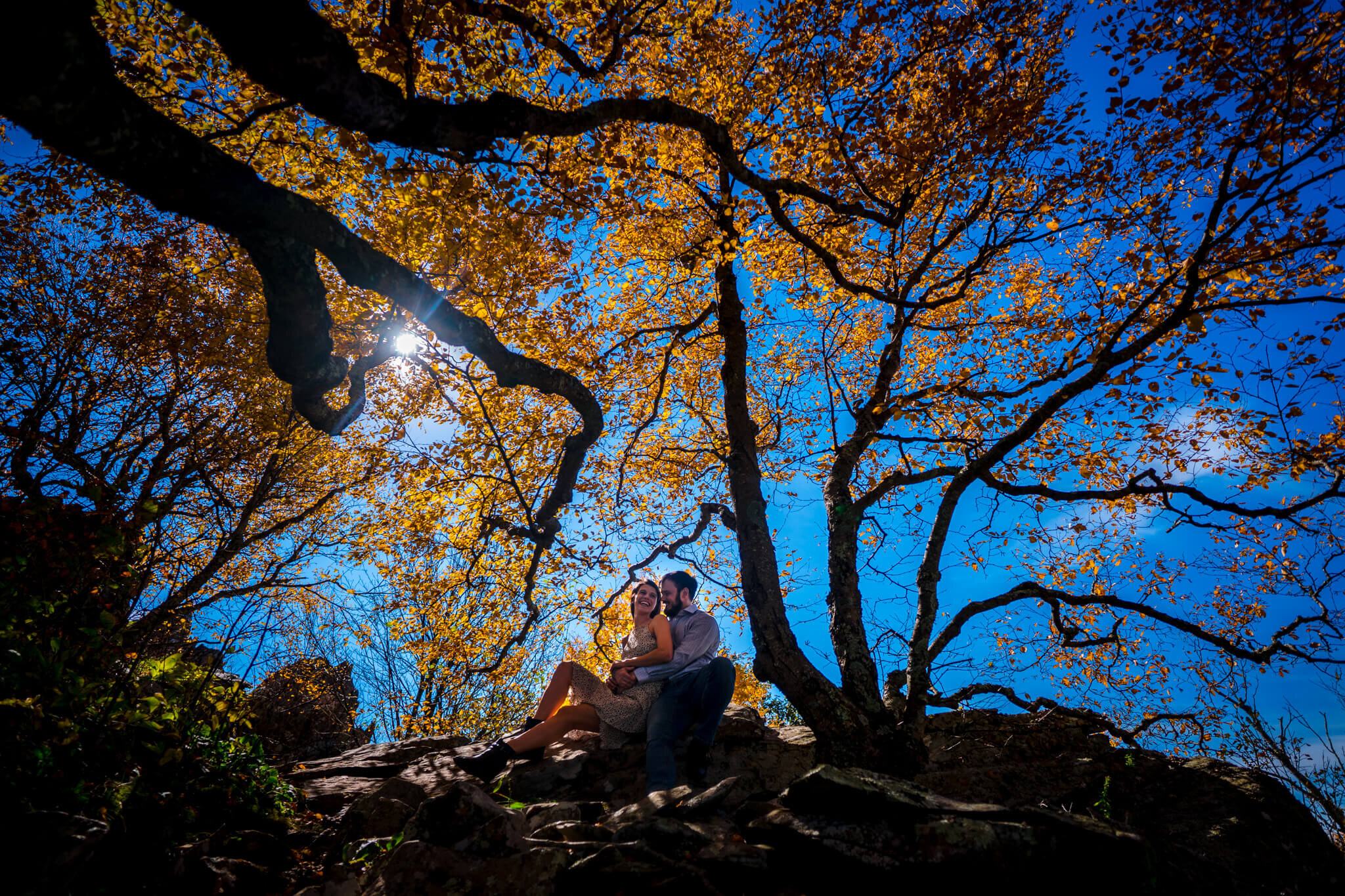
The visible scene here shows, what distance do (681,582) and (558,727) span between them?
7.14 feet

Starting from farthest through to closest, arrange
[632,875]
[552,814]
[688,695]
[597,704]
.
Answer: [597,704]
[688,695]
[552,814]
[632,875]

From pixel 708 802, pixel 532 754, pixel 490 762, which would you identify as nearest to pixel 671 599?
pixel 532 754

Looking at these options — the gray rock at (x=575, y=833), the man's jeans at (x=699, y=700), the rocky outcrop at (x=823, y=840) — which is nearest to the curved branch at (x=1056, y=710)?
the rocky outcrop at (x=823, y=840)

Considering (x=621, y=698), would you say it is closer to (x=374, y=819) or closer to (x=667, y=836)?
(x=374, y=819)

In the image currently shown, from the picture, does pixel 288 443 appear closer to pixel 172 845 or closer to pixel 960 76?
pixel 172 845

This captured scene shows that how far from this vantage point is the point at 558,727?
6.01 m

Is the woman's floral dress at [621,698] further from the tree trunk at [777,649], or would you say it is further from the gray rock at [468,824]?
the gray rock at [468,824]

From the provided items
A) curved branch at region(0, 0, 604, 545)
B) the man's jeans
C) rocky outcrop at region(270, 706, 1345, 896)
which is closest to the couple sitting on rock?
the man's jeans

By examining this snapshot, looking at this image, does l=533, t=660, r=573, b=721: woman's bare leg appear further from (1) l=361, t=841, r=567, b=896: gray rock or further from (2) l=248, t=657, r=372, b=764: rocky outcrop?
(2) l=248, t=657, r=372, b=764: rocky outcrop

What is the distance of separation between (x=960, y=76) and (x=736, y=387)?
5.69 meters

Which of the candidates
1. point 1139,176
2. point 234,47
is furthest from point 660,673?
point 1139,176

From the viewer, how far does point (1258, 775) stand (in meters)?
4.81

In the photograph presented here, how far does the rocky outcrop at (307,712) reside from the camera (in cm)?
1474

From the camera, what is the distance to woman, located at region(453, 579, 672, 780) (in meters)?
5.68
